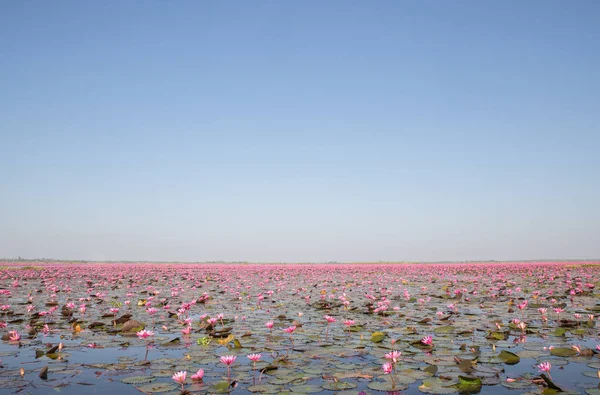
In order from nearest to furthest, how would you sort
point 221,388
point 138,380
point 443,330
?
point 221,388 < point 138,380 < point 443,330

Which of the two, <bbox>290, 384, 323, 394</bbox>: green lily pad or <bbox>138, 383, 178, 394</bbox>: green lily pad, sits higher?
<bbox>138, 383, 178, 394</bbox>: green lily pad

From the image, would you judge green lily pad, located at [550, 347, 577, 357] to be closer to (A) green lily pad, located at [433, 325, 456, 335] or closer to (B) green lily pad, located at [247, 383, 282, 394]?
(A) green lily pad, located at [433, 325, 456, 335]

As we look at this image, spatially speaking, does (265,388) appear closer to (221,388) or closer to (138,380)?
(221,388)

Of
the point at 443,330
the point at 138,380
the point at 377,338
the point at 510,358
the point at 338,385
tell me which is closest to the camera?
the point at 338,385

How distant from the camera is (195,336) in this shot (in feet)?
21.5

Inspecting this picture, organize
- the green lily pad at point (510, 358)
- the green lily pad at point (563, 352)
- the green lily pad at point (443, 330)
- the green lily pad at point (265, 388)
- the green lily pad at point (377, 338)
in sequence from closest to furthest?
1. the green lily pad at point (265, 388)
2. the green lily pad at point (510, 358)
3. the green lily pad at point (563, 352)
4. the green lily pad at point (377, 338)
5. the green lily pad at point (443, 330)

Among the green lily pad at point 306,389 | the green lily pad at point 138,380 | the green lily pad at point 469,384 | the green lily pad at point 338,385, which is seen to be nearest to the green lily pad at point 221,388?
the green lily pad at point 306,389

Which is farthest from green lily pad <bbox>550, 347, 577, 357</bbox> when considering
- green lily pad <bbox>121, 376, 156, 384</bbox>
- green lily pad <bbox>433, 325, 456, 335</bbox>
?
green lily pad <bbox>121, 376, 156, 384</bbox>

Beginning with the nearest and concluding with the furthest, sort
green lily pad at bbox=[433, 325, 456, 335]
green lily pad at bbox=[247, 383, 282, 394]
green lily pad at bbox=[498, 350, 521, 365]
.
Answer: green lily pad at bbox=[247, 383, 282, 394] < green lily pad at bbox=[498, 350, 521, 365] < green lily pad at bbox=[433, 325, 456, 335]

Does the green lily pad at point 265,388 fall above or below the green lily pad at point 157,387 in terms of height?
below

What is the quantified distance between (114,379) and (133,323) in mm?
2987

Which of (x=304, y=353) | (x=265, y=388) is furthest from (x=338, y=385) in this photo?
(x=304, y=353)

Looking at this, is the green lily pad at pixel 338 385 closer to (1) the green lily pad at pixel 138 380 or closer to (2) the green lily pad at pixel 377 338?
(1) the green lily pad at pixel 138 380

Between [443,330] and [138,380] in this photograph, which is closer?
[138,380]
